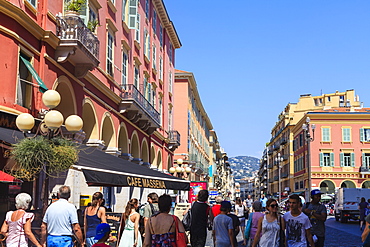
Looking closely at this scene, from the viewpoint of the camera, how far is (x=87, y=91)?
19188 mm

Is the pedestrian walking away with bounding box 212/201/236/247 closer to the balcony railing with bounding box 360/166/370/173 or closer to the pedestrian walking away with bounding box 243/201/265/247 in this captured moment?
the pedestrian walking away with bounding box 243/201/265/247

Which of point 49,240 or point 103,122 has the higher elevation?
point 103,122

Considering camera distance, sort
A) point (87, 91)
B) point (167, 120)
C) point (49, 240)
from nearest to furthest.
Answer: point (49, 240), point (87, 91), point (167, 120)

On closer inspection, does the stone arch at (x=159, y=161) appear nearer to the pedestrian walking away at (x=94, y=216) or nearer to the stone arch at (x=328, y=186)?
the pedestrian walking away at (x=94, y=216)

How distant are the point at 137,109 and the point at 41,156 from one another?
603 inches

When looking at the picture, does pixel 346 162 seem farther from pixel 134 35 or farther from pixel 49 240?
pixel 49 240

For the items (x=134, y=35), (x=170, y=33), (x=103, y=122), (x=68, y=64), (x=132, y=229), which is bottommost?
(x=132, y=229)

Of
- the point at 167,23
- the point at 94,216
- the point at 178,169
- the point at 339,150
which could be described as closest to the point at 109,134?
the point at 178,169

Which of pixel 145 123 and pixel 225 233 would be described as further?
pixel 145 123

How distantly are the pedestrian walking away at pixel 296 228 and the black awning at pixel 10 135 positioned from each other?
6081 mm

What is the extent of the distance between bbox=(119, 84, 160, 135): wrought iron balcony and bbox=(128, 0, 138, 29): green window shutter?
3.32 metres

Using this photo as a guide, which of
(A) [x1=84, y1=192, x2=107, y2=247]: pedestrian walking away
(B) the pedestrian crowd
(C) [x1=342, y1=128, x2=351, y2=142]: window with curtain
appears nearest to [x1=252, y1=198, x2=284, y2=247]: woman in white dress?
(B) the pedestrian crowd

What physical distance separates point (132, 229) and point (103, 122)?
11895mm

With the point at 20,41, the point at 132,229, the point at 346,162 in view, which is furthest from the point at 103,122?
the point at 346,162
